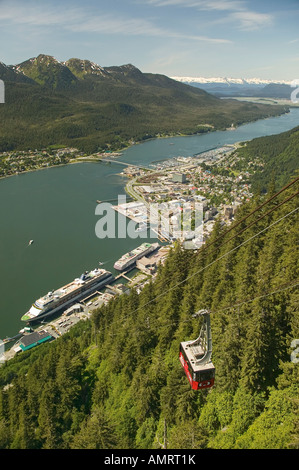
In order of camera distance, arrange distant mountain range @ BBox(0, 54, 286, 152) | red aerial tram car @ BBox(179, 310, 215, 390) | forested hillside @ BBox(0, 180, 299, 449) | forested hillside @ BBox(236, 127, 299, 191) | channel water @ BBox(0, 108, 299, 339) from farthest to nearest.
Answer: distant mountain range @ BBox(0, 54, 286, 152) → forested hillside @ BBox(236, 127, 299, 191) → channel water @ BBox(0, 108, 299, 339) → forested hillside @ BBox(0, 180, 299, 449) → red aerial tram car @ BBox(179, 310, 215, 390)

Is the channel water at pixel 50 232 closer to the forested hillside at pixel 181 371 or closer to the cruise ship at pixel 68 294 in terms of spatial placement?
the cruise ship at pixel 68 294

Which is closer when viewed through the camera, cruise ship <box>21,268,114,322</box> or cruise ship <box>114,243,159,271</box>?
cruise ship <box>21,268,114,322</box>

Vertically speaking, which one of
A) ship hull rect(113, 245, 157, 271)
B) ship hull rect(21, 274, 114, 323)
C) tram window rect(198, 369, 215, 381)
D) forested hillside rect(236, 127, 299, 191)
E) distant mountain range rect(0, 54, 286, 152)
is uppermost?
distant mountain range rect(0, 54, 286, 152)

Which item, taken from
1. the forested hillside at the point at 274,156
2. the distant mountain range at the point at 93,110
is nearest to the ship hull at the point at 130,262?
the forested hillside at the point at 274,156

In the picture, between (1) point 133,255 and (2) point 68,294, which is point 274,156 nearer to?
(1) point 133,255

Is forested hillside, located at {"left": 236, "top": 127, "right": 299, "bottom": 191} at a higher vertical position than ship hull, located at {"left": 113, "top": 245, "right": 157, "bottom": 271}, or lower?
higher

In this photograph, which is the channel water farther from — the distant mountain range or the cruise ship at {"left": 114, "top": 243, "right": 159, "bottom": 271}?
the distant mountain range

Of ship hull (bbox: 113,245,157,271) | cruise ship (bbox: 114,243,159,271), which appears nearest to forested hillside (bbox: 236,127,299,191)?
cruise ship (bbox: 114,243,159,271)
